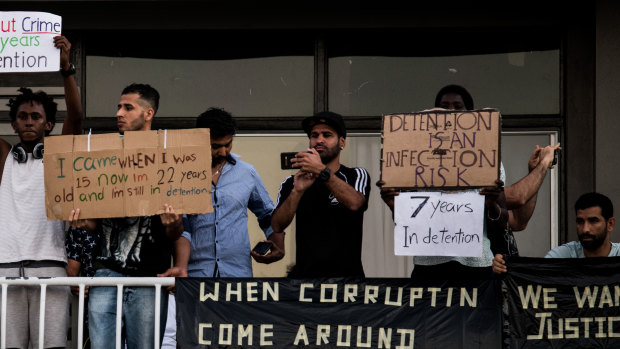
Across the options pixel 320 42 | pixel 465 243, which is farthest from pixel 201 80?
pixel 465 243

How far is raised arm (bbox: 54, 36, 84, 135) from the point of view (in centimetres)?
718

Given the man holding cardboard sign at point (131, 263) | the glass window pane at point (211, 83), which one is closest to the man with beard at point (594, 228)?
the man holding cardboard sign at point (131, 263)

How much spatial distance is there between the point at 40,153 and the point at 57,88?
2849 mm

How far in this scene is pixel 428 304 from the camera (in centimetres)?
676

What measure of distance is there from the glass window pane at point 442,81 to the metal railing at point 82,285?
3.51m

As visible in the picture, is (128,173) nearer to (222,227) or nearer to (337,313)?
(222,227)

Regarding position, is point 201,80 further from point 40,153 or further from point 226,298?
point 226,298

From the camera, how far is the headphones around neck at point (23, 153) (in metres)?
7.17

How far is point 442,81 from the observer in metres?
9.60

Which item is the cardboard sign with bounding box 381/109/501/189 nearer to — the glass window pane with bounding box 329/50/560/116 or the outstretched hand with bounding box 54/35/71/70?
the outstretched hand with bounding box 54/35/71/70

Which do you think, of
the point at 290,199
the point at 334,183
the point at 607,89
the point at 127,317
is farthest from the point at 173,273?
the point at 607,89

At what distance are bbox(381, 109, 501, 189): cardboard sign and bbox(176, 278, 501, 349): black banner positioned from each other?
66 cm

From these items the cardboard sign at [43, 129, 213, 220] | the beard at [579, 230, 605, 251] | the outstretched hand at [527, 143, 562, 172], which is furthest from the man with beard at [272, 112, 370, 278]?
the beard at [579, 230, 605, 251]

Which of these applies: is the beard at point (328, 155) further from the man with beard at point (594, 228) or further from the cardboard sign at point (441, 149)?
the man with beard at point (594, 228)
